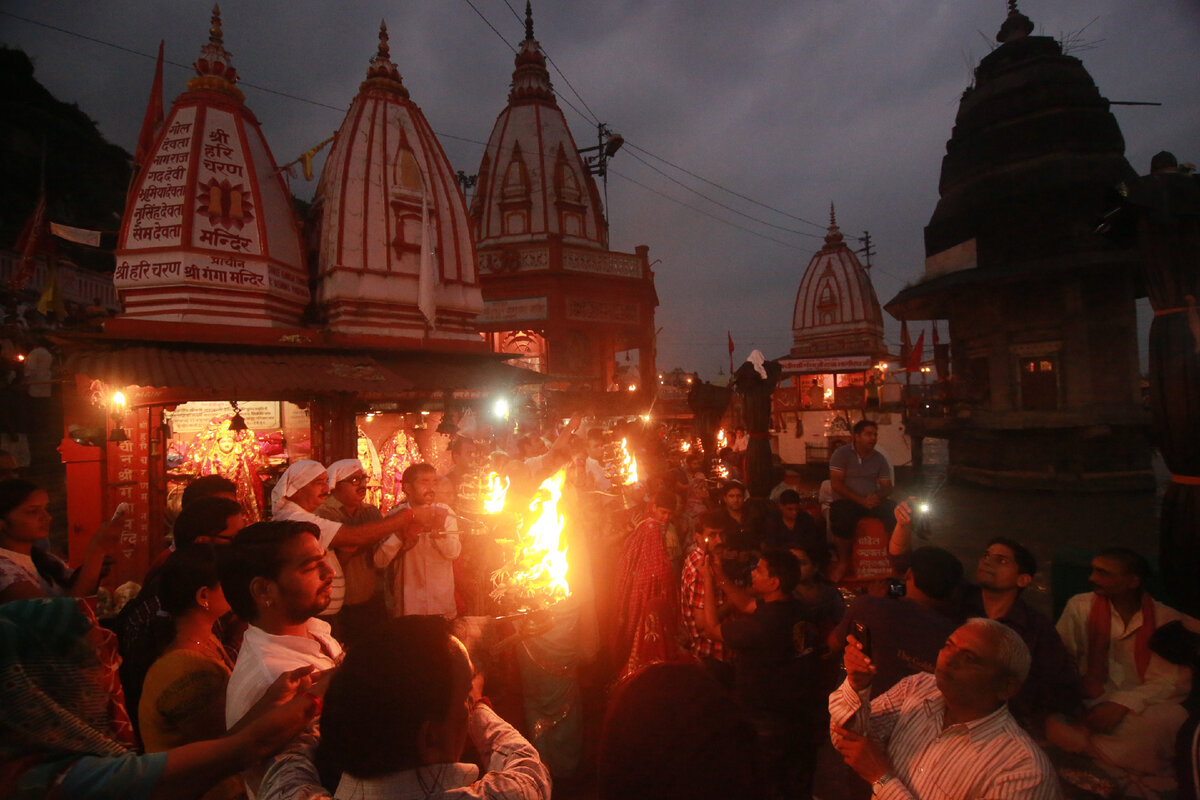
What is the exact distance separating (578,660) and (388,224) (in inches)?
317

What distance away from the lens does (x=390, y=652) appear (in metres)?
1.46

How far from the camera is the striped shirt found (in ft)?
6.08

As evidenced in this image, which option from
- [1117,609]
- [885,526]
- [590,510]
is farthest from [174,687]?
[885,526]

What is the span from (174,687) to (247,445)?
251 inches

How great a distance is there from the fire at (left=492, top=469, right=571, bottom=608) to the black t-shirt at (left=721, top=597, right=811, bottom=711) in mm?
1288

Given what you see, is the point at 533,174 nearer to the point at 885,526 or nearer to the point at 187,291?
the point at 187,291

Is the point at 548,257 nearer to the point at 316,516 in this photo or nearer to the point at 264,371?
the point at 264,371

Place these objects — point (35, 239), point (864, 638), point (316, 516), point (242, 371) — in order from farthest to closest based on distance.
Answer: point (35, 239), point (242, 371), point (316, 516), point (864, 638)

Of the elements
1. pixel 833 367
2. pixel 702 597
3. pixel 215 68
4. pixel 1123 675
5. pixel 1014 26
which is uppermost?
pixel 1014 26

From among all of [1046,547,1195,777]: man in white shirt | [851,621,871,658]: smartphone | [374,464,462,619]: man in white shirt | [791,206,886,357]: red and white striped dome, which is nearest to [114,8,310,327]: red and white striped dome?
[374,464,462,619]: man in white shirt

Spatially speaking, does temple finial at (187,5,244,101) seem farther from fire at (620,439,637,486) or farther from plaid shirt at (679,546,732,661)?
plaid shirt at (679,546,732,661)

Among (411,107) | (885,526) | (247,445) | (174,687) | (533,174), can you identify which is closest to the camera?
(174,687)

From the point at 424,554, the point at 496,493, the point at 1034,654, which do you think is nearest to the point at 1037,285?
the point at 1034,654

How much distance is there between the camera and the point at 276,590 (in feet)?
6.64
